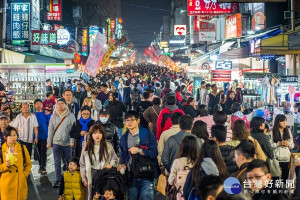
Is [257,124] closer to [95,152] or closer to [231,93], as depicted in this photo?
[95,152]

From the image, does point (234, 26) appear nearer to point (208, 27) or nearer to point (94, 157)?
Answer: point (208, 27)

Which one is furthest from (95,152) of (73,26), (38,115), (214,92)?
(73,26)

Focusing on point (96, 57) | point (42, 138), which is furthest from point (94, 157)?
point (96, 57)

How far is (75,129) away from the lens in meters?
9.36

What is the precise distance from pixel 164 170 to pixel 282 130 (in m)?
2.38

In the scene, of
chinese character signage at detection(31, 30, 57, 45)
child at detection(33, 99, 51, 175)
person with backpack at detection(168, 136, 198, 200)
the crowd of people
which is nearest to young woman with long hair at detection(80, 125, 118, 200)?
the crowd of people

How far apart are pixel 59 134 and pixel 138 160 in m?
3.51

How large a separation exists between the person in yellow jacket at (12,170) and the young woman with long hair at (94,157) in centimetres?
110

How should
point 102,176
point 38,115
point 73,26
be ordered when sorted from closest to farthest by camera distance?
point 102,176
point 38,115
point 73,26

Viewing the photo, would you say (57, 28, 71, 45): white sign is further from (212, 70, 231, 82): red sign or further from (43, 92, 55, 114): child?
(43, 92, 55, 114): child

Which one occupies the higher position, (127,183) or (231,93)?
(231,93)

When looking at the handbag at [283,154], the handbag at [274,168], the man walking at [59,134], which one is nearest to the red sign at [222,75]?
the man walking at [59,134]

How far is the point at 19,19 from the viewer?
29.0m

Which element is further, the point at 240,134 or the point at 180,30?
the point at 180,30
